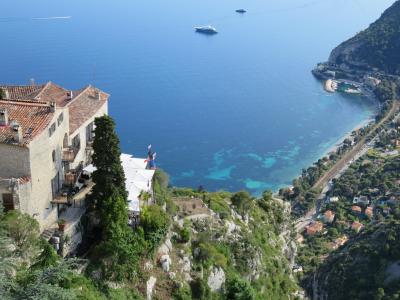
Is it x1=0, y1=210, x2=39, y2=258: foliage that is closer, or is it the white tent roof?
x1=0, y1=210, x2=39, y2=258: foliage

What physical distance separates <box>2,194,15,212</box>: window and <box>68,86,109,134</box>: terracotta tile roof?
5.34 m

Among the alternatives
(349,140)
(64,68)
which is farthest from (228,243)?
(64,68)

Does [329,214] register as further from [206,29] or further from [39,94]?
[206,29]

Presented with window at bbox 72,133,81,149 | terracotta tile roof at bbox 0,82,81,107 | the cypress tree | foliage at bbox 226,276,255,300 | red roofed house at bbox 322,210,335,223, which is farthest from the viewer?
red roofed house at bbox 322,210,335,223

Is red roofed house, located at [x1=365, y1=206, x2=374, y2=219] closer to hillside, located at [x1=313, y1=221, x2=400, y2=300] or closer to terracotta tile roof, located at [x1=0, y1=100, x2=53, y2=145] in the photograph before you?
hillside, located at [x1=313, y1=221, x2=400, y2=300]

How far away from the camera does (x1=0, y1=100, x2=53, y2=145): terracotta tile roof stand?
19.9m

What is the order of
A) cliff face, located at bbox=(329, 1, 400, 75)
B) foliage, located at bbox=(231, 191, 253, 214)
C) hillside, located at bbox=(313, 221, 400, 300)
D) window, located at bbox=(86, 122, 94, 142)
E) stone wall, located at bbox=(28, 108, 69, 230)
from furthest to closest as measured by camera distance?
cliff face, located at bbox=(329, 1, 400, 75), hillside, located at bbox=(313, 221, 400, 300), foliage, located at bbox=(231, 191, 253, 214), window, located at bbox=(86, 122, 94, 142), stone wall, located at bbox=(28, 108, 69, 230)

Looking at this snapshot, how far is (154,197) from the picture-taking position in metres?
26.0

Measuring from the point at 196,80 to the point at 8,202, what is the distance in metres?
100

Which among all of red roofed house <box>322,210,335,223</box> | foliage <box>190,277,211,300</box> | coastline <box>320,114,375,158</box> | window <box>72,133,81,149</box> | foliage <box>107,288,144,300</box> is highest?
window <box>72,133,81,149</box>

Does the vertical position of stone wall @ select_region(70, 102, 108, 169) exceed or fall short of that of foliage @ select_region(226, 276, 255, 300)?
it exceeds it

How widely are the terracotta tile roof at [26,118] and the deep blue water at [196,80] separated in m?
58.5

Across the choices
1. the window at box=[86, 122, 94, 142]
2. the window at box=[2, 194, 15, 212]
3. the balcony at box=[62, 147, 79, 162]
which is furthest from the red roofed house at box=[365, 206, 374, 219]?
the window at box=[2, 194, 15, 212]

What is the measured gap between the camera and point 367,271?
46.2m
